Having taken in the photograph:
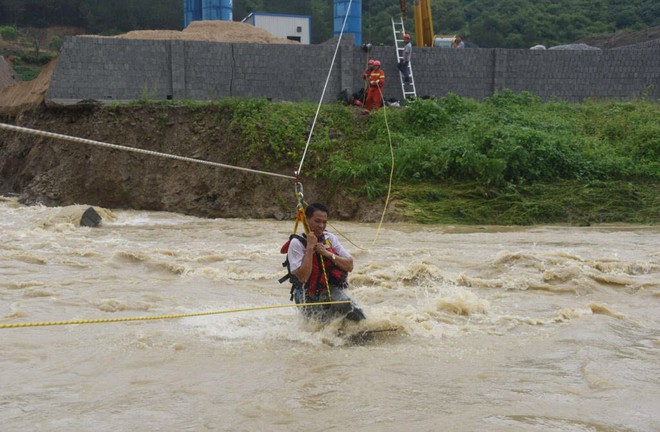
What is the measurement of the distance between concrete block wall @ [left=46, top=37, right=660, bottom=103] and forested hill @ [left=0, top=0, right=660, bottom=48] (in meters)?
25.1

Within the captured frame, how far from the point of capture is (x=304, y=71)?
19.2m

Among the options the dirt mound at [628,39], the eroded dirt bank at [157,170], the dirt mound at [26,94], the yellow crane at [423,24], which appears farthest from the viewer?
the dirt mound at [628,39]

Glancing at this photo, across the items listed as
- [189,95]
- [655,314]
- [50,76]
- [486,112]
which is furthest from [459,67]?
[655,314]

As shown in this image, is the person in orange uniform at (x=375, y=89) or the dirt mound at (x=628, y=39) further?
the dirt mound at (x=628, y=39)

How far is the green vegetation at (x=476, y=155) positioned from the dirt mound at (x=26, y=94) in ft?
11.1

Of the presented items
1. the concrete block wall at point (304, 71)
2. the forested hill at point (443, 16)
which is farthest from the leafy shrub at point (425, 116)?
the forested hill at point (443, 16)

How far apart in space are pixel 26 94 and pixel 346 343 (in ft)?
53.9

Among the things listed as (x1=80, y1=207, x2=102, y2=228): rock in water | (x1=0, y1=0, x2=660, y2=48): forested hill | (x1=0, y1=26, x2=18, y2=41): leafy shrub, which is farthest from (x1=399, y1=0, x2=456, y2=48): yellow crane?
(x1=0, y1=26, x2=18, y2=41): leafy shrub

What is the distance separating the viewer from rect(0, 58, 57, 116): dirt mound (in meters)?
18.8

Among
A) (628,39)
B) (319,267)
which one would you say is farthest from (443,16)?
(319,267)

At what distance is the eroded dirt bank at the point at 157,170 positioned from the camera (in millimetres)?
16672

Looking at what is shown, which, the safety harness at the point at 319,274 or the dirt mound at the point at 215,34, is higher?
the dirt mound at the point at 215,34

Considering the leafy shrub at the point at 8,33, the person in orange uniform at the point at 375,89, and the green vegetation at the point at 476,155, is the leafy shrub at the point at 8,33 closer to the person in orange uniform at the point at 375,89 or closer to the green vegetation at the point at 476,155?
the green vegetation at the point at 476,155

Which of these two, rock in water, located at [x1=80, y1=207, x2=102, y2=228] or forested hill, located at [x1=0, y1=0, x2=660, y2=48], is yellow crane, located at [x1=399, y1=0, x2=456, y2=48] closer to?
rock in water, located at [x1=80, y1=207, x2=102, y2=228]
